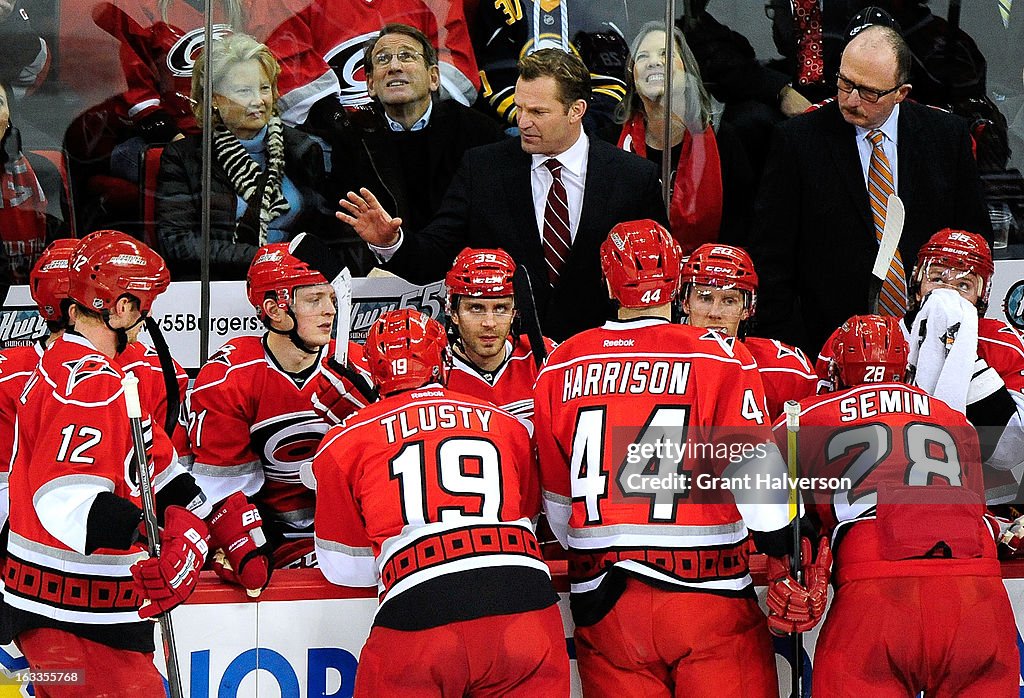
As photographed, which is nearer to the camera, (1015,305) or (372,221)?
(372,221)

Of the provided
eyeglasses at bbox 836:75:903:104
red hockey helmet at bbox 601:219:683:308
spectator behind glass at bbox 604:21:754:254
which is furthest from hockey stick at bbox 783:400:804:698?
eyeglasses at bbox 836:75:903:104

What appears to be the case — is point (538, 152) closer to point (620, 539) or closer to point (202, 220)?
point (202, 220)

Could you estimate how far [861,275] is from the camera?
4.70m

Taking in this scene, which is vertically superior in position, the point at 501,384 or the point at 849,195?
the point at 849,195

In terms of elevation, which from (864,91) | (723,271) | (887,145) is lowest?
(723,271)

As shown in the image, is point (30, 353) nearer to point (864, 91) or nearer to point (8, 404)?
point (8, 404)

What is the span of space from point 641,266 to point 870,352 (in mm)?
723

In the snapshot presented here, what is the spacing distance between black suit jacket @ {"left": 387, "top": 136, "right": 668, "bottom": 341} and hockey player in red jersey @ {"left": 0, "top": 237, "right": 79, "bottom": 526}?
4.07ft

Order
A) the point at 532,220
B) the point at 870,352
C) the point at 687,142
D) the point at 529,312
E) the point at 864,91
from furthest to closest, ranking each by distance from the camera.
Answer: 1. the point at 687,142
2. the point at 864,91
3. the point at 532,220
4. the point at 529,312
5. the point at 870,352

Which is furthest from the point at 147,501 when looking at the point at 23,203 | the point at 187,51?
the point at 187,51

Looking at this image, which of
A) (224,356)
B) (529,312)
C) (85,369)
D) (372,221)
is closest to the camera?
(85,369)

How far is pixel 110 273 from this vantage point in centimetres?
309

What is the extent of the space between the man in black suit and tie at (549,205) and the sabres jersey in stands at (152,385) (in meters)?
0.99

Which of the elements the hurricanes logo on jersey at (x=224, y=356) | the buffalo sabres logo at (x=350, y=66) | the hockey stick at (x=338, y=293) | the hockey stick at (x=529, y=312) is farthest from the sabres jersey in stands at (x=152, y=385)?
the buffalo sabres logo at (x=350, y=66)
